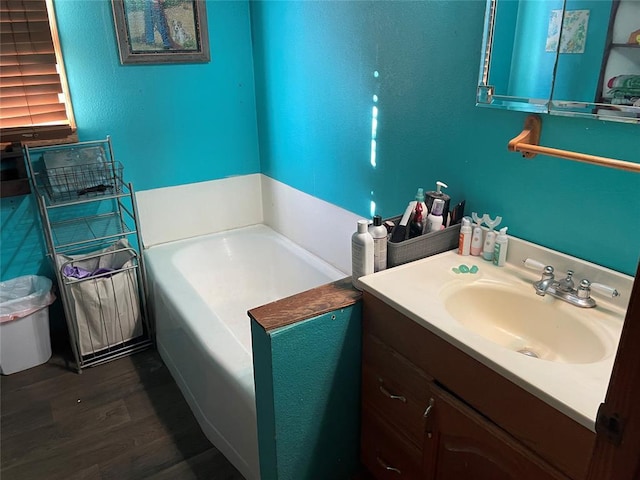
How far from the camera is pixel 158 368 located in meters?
2.48

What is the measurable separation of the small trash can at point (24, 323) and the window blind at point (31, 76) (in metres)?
0.71

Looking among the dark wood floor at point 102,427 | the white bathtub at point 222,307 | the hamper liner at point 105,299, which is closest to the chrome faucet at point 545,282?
the white bathtub at point 222,307

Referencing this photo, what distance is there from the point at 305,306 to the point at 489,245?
61 centimetres

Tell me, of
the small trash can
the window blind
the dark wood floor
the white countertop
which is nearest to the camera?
the white countertop

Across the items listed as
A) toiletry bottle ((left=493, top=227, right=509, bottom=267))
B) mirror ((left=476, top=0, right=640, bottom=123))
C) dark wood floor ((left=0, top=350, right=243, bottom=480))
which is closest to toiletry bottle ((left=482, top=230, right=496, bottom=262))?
toiletry bottle ((left=493, top=227, right=509, bottom=267))

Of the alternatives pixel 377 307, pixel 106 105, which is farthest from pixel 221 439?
pixel 106 105

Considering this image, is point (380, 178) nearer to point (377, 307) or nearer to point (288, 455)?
point (377, 307)

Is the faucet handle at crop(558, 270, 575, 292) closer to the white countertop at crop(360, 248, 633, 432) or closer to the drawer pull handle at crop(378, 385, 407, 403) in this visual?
the white countertop at crop(360, 248, 633, 432)

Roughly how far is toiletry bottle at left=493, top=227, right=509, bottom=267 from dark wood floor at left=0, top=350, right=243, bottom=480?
1.19 m

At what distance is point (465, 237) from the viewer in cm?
160

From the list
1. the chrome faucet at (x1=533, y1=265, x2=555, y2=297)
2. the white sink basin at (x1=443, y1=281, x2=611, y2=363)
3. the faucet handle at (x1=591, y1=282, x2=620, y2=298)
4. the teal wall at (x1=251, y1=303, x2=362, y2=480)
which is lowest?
the teal wall at (x1=251, y1=303, x2=362, y2=480)

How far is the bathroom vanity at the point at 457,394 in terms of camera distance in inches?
39.1

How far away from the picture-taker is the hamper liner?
2.39 m

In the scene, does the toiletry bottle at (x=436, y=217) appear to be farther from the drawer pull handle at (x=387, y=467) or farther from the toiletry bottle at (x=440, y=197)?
the drawer pull handle at (x=387, y=467)
